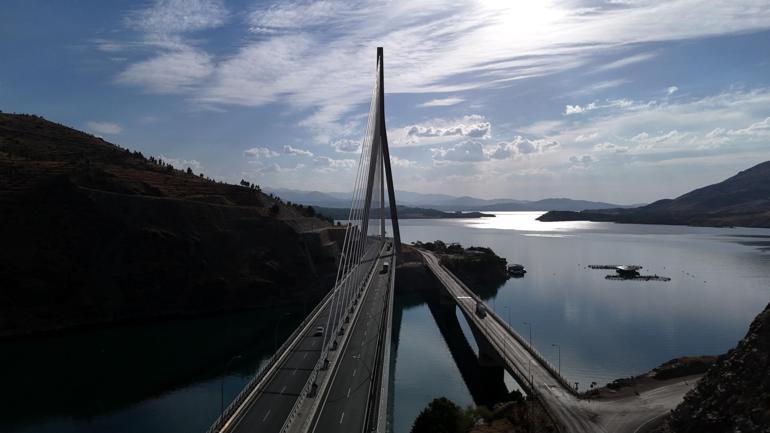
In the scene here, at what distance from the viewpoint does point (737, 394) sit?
677 inches

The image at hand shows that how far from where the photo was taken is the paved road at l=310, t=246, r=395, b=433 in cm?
2222

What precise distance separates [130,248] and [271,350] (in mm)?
25208

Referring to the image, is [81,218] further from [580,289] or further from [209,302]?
[580,289]

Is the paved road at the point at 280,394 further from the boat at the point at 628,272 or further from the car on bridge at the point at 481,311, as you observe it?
the boat at the point at 628,272

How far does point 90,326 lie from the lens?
52.5 metres

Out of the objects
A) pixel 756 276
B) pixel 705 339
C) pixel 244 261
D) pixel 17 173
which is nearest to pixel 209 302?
pixel 244 261

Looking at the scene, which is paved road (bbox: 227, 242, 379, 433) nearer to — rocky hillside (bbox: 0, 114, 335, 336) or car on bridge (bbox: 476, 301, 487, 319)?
car on bridge (bbox: 476, 301, 487, 319)

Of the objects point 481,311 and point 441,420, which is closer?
point 441,420

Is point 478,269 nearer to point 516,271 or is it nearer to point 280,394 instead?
point 516,271

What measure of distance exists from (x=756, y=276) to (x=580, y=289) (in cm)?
3859

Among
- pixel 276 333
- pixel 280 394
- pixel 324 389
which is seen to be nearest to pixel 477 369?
pixel 324 389

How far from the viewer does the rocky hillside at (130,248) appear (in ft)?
172

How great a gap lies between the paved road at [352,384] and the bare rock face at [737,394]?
1374cm

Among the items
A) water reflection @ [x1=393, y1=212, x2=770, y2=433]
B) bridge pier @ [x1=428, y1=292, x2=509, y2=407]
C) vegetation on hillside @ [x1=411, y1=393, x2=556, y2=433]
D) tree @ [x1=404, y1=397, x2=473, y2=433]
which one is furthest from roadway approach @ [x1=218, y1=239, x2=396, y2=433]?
bridge pier @ [x1=428, y1=292, x2=509, y2=407]
